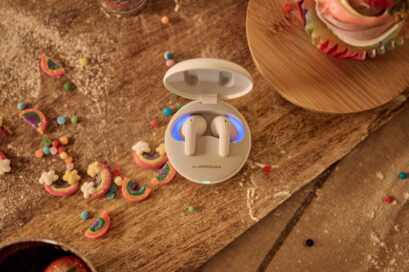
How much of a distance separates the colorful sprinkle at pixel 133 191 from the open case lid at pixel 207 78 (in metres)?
0.20

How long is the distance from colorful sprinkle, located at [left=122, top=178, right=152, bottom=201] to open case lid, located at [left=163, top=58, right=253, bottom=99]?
0.66 ft

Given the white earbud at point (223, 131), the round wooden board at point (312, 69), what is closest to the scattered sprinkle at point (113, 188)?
the white earbud at point (223, 131)

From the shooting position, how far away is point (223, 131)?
25.5 inches

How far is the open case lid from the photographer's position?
21.0 inches

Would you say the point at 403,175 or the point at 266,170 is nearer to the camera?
the point at 266,170

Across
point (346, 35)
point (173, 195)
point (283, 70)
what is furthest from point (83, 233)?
point (346, 35)

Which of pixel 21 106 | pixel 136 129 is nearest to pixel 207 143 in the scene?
pixel 136 129

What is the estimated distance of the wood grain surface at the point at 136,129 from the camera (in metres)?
0.70

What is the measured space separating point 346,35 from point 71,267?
55 cm

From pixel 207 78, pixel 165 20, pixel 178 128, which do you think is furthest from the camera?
pixel 165 20

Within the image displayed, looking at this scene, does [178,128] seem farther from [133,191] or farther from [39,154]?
[39,154]

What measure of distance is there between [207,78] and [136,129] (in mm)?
230

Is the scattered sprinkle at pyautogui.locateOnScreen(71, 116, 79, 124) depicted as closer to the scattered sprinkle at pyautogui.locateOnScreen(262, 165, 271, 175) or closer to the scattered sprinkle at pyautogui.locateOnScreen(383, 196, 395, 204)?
the scattered sprinkle at pyautogui.locateOnScreen(262, 165, 271, 175)

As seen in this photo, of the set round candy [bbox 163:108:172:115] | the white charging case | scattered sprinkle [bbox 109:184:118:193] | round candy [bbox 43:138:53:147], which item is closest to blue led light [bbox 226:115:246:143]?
the white charging case
